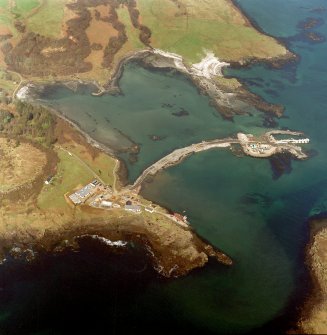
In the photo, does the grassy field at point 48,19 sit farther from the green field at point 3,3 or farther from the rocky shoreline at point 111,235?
the rocky shoreline at point 111,235

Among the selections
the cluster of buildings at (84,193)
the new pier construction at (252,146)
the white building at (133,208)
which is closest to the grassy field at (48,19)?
the new pier construction at (252,146)

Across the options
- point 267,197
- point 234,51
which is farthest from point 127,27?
point 267,197

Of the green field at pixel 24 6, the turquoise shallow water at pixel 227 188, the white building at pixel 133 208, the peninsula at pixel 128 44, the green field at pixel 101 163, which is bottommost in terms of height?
the turquoise shallow water at pixel 227 188

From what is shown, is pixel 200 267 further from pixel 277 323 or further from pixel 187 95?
pixel 187 95

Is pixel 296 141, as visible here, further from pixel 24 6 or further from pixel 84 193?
pixel 24 6

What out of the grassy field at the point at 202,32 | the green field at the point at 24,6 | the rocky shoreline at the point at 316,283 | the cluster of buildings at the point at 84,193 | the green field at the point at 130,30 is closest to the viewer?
the rocky shoreline at the point at 316,283

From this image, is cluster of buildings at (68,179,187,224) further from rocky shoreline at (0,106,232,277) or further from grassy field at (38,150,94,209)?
grassy field at (38,150,94,209)
